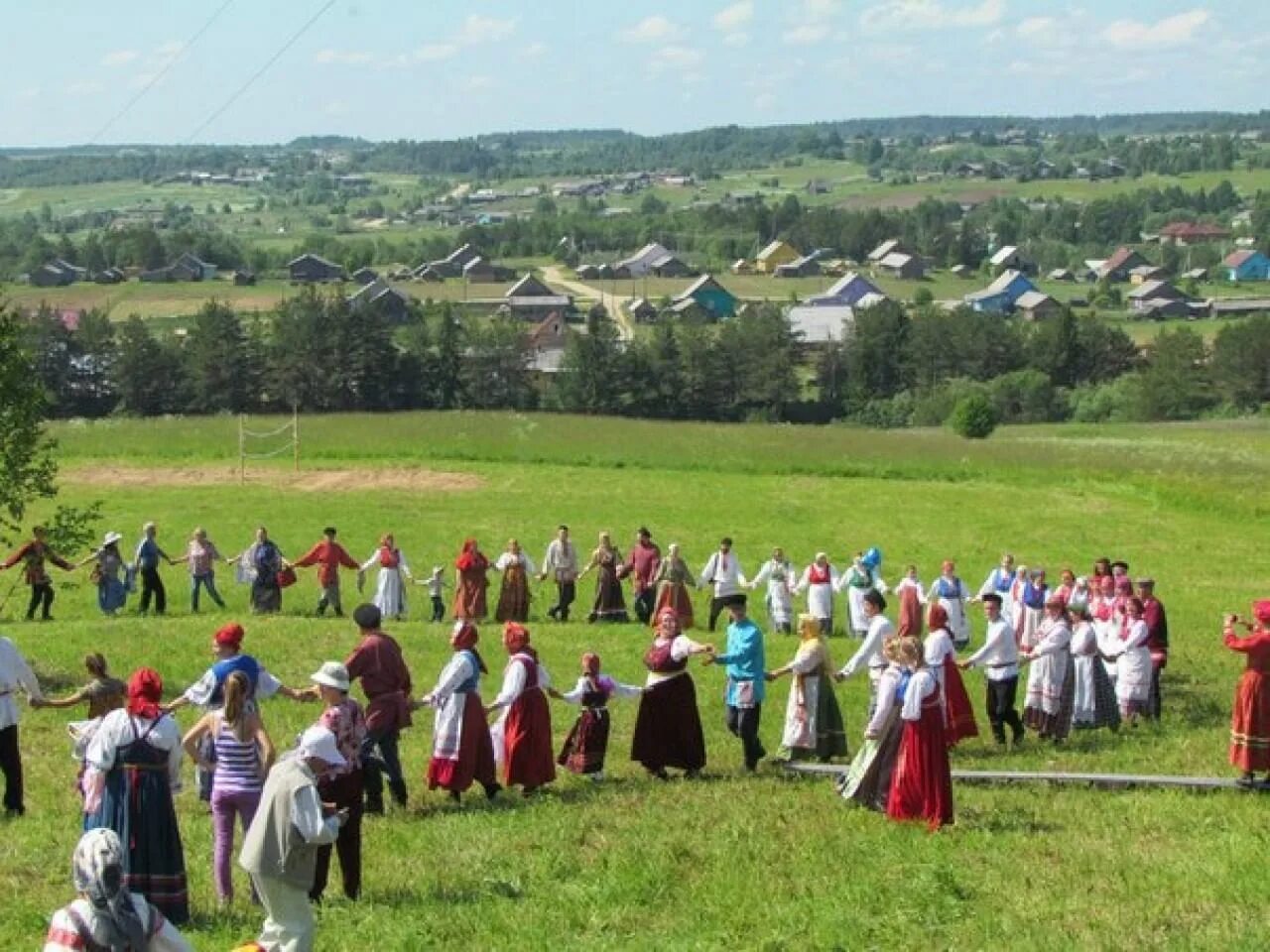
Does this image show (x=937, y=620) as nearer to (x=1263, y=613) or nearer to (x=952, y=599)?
(x=1263, y=613)

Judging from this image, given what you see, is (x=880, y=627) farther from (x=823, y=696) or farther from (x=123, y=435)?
(x=123, y=435)

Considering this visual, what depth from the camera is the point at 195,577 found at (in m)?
33.2

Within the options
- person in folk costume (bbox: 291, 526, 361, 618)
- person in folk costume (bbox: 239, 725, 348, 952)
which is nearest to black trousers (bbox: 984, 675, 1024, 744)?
person in folk costume (bbox: 239, 725, 348, 952)

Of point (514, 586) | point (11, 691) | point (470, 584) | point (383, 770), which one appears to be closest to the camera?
point (11, 691)

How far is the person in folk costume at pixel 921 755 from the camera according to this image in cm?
1566

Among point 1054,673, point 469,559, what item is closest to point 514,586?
point 469,559

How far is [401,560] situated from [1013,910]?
21.4 metres

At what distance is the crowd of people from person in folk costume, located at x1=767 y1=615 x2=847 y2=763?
0.06ft

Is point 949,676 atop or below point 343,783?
below

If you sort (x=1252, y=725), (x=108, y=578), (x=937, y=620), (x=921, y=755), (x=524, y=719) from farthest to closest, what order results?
(x=108, y=578) < (x=937, y=620) < (x=524, y=719) < (x=1252, y=725) < (x=921, y=755)

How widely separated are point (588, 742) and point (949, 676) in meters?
4.38

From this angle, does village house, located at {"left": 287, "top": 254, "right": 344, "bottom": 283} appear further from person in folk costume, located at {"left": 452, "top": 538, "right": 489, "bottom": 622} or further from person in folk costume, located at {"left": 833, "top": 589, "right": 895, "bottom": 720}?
person in folk costume, located at {"left": 833, "top": 589, "right": 895, "bottom": 720}

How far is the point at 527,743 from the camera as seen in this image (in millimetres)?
17672

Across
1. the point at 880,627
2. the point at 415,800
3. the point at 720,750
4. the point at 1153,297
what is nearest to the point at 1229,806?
the point at 880,627
